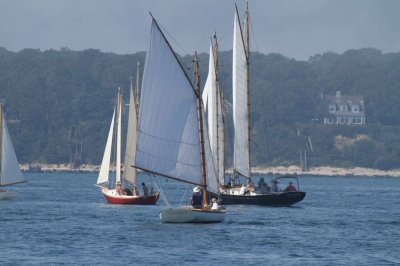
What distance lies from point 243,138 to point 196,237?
108ft

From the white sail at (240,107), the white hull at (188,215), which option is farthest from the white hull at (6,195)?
the white hull at (188,215)

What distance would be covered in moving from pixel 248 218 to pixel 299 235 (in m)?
11.8

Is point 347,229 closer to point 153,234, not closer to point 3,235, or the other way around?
point 153,234

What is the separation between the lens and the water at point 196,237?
5897 cm

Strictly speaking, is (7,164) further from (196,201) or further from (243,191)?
(196,201)

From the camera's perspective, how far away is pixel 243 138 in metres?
99.2

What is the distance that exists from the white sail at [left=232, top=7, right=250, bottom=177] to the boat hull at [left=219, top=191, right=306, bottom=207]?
2.23 metres

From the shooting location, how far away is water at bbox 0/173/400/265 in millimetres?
58969

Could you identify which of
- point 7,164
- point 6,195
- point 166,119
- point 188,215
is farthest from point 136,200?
point 166,119

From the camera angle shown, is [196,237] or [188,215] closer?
[196,237]

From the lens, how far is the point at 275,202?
9856 centimetres

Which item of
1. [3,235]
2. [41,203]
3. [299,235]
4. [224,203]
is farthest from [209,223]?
[41,203]

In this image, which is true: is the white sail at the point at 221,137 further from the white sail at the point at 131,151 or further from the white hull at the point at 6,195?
the white hull at the point at 6,195

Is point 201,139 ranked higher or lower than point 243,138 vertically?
lower
